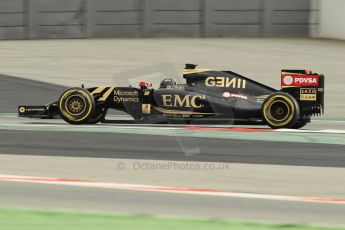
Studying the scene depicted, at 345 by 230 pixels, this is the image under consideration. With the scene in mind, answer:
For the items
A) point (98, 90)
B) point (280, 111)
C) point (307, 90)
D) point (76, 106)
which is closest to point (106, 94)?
point (98, 90)

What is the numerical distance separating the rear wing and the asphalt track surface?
1.67 metres

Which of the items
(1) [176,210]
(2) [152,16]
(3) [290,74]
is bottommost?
(1) [176,210]

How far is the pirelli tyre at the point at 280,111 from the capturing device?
1498 cm

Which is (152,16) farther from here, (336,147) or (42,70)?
(336,147)

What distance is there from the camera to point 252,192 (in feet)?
Result: 30.8

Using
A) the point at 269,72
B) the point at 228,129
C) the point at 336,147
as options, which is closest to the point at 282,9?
the point at 269,72

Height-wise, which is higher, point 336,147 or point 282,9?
point 282,9

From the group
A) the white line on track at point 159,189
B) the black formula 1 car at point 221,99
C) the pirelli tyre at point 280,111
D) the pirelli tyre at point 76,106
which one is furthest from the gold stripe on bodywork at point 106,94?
the white line on track at point 159,189

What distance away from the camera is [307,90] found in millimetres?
15148

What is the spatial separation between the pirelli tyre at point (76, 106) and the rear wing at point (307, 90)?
351 centimetres

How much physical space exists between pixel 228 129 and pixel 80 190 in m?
6.66

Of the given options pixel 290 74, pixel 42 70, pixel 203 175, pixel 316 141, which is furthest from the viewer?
pixel 42 70

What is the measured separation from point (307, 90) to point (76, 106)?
4166 millimetres

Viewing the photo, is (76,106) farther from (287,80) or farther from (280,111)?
(287,80)
